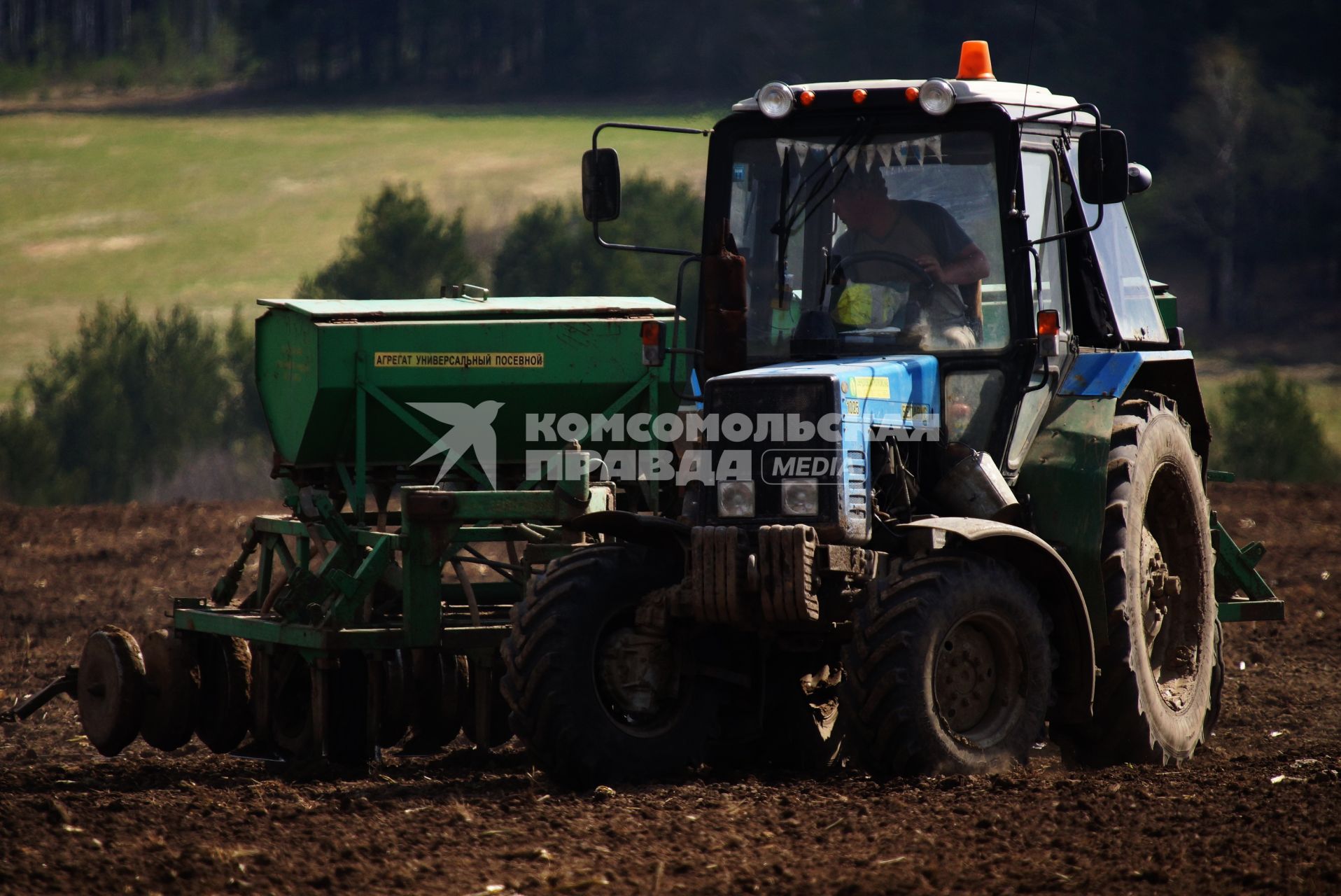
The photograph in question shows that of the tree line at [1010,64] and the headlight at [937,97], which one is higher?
the tree line at [1010,64]

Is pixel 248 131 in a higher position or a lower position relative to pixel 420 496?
higher

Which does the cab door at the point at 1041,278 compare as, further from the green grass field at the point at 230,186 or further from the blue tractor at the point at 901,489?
the green grass field at the point at 230,186

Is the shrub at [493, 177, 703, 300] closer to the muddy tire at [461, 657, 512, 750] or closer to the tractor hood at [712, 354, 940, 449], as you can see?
the muddy tire at [461, 657, 512, 750]

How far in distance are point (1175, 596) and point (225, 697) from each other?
4609 millimetres

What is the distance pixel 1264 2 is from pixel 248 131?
28.0 m

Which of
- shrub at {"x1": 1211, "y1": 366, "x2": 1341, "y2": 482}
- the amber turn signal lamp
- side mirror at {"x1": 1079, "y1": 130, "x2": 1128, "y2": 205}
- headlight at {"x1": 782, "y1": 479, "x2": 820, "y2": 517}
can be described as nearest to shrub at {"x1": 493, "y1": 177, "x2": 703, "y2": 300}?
shrub at {"x1": 1211, "y1": 366, "x2": 1341, "y2": 482}

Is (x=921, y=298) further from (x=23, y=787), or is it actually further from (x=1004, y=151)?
(x=23, y=787)

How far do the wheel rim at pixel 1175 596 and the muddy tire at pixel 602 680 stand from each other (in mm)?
2484

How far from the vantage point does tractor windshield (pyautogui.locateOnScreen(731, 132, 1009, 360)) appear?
7.97 meters

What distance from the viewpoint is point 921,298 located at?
7984 mm

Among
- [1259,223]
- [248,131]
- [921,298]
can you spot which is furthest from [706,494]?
[248,131]

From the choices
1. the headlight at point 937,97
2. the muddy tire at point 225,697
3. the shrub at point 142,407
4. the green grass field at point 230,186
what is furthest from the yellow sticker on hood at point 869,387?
the green grass field at point 230,186

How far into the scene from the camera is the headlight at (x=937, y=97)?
7793 mm

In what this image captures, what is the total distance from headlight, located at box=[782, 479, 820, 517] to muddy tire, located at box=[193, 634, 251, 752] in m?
3.35
